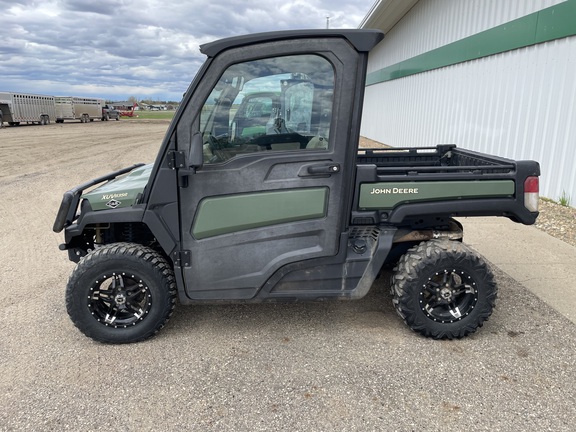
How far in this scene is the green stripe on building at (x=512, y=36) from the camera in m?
6.48

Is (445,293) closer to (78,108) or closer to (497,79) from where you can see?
(497,79)

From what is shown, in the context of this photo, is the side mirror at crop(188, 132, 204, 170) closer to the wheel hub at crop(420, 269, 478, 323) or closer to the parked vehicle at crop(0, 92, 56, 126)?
the wheel hub at crop(420, 269, 478, 323)

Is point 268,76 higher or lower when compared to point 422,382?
higher

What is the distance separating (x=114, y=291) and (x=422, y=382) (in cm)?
227

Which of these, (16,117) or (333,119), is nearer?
(333,119)

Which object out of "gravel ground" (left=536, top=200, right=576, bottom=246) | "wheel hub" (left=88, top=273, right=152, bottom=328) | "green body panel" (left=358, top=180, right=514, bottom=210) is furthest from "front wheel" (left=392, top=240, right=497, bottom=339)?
"gravel ground" (left=536, top=200, right=576, bottom=246)

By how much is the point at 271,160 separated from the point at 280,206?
33 centimetres

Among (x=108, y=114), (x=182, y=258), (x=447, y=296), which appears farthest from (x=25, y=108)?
(x=447, y=296)

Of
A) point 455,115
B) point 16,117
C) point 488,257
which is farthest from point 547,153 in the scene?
point 16,117

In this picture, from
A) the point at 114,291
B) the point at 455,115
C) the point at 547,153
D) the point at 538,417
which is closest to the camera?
the point at 538,417

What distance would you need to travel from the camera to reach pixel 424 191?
3.27 meters

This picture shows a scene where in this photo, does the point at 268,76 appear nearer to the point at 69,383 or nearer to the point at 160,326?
the point at 160,326

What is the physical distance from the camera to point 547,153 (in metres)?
7.10

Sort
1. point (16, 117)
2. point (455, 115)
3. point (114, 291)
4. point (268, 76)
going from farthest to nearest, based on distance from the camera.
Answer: point (16, 117) < point (455, 115) < point (114, 291) < point (268, 76)
